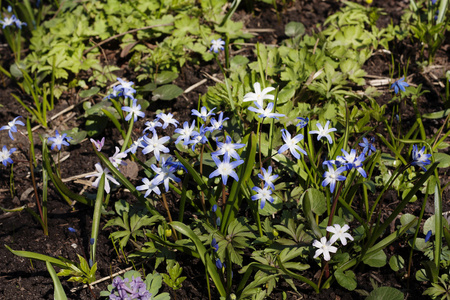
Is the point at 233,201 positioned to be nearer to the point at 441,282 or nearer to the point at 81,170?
the point at 441,282

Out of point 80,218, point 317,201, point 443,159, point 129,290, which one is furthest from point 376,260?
point 80,218

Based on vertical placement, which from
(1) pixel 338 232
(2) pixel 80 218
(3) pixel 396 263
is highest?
(1) pixel 338 232

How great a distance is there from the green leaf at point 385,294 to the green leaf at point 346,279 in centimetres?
9

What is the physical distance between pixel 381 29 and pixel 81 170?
2.84 meters

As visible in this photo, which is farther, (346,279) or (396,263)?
(396,263)

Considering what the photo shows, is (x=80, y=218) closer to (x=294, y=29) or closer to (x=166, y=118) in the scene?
(x=166, y=118)

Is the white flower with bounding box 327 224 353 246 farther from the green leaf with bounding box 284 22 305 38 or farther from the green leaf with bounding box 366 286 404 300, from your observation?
the green leaf with bounding box 284 22 305 38

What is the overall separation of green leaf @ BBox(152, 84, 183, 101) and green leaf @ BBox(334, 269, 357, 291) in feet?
5.74

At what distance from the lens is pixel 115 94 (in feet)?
8.72

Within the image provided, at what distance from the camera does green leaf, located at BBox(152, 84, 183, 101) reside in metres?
3.03

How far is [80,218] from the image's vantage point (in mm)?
2477

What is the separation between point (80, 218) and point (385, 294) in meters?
1.81

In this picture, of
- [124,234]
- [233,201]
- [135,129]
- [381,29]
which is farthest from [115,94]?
[381,29]

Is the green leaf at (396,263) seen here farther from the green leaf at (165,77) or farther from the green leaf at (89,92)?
the green leaf at (89,92)
